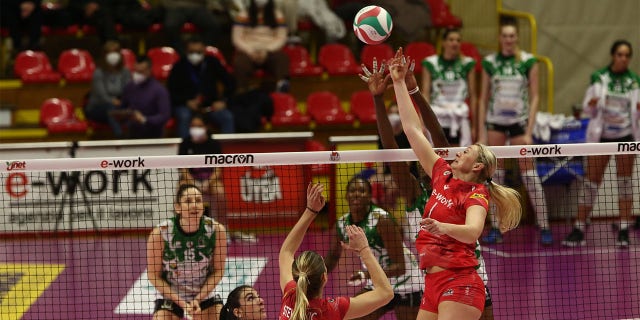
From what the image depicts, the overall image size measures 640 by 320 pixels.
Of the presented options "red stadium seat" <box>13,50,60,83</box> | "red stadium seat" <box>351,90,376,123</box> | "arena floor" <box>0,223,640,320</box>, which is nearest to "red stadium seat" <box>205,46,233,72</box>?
"red stadium seat" <box>351,90,376,123</box>

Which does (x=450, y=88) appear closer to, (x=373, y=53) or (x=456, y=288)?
(x=373, y=53)

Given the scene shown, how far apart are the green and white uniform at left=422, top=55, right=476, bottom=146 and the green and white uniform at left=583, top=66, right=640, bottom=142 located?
153cm

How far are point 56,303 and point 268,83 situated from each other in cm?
596

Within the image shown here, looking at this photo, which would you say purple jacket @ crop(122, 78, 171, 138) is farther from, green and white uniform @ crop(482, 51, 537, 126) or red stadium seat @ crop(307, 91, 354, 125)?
green and white uniform @ crop(482, 51, 537, 126)

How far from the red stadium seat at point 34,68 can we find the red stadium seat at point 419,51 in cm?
559

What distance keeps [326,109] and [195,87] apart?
2.07 meters

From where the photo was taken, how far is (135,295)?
9820mm

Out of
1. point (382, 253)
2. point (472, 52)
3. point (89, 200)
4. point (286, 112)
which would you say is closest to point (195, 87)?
point (286, 112)

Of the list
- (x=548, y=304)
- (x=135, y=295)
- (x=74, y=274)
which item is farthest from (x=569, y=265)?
(x=74, y=274)

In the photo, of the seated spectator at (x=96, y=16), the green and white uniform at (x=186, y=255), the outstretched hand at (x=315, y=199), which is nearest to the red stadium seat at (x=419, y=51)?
the seated spectator at (x=96, y=16)

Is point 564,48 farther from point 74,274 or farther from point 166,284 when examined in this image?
point 166,284

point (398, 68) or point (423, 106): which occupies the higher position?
point (398, 68)

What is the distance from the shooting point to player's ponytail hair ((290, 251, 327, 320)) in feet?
18.0

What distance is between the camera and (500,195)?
6262 mm
